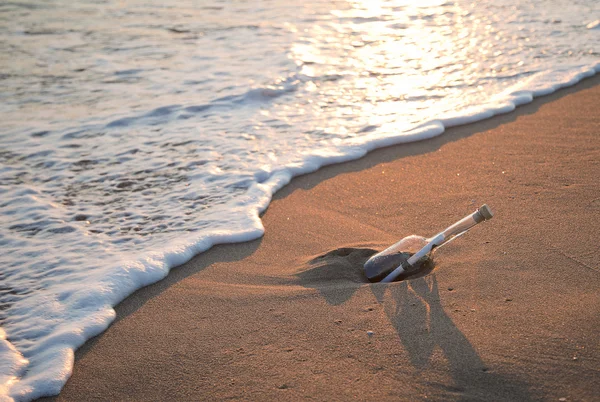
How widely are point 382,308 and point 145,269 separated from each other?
124 cm

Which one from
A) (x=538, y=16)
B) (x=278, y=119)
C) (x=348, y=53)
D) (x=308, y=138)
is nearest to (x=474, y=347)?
(x=308, y=138)

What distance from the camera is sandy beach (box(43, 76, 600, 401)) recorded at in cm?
227

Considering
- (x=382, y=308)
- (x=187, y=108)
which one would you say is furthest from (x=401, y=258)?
(x=187, y=108)

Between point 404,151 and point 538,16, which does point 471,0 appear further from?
point 404,151

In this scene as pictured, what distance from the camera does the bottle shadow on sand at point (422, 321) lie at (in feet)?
7.10

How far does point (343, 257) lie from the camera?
124 inches

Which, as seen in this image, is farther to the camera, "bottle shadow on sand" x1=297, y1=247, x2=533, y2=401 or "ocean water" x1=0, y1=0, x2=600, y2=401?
"ocean water" x1=0, y1=0, x2=600, y2=401

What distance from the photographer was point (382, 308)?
2.67 meters

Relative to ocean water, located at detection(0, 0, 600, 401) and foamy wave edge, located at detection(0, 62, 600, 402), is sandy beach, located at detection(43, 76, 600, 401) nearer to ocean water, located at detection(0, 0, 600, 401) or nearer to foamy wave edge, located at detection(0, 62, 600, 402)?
foamy wave edge, located at detection(0, 62, 600, 402)

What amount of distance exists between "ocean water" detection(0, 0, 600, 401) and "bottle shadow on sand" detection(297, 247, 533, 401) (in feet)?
2.07

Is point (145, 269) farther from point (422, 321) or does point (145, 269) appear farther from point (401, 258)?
point (422, 321)

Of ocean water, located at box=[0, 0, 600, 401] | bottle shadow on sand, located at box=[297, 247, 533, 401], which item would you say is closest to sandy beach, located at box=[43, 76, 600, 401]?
bottle shadow on sand, located at box=[297, 247, 533, 401]

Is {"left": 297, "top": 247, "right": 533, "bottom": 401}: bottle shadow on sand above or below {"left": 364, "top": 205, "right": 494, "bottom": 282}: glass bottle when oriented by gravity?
below

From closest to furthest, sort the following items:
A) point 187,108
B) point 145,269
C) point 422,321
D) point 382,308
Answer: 1. point 422,321
2. point 382,308
3. point 145,269
4. point 187,108
